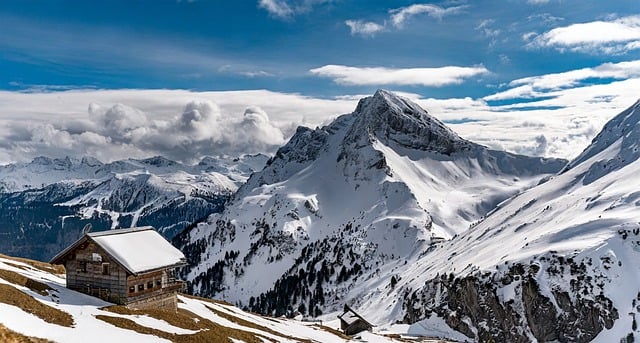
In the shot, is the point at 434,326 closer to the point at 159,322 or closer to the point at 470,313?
the point at 470,313

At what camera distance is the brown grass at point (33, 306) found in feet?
105

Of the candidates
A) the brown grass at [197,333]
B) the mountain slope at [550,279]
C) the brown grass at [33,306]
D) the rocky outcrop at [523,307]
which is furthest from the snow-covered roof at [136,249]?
the mountain slope at [550,279]

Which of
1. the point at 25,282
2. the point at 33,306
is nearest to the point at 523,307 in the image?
the point at 25,282

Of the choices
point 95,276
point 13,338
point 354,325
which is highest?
point 13,338

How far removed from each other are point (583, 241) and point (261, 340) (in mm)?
90814

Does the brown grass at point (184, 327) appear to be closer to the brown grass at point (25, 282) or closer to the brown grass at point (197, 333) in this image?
the brown grass at point (197, 333)

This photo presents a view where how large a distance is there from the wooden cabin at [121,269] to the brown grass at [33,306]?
892 centimetres

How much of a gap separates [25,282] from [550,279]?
101 metres

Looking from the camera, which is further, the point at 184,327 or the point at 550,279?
the point at 550,279

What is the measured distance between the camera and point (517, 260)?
4488 inches

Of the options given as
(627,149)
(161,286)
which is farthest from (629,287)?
(627,149)

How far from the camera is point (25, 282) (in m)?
39.9

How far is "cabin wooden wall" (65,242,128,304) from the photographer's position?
4369 centimetres

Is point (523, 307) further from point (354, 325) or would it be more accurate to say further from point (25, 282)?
point (25, 282)
